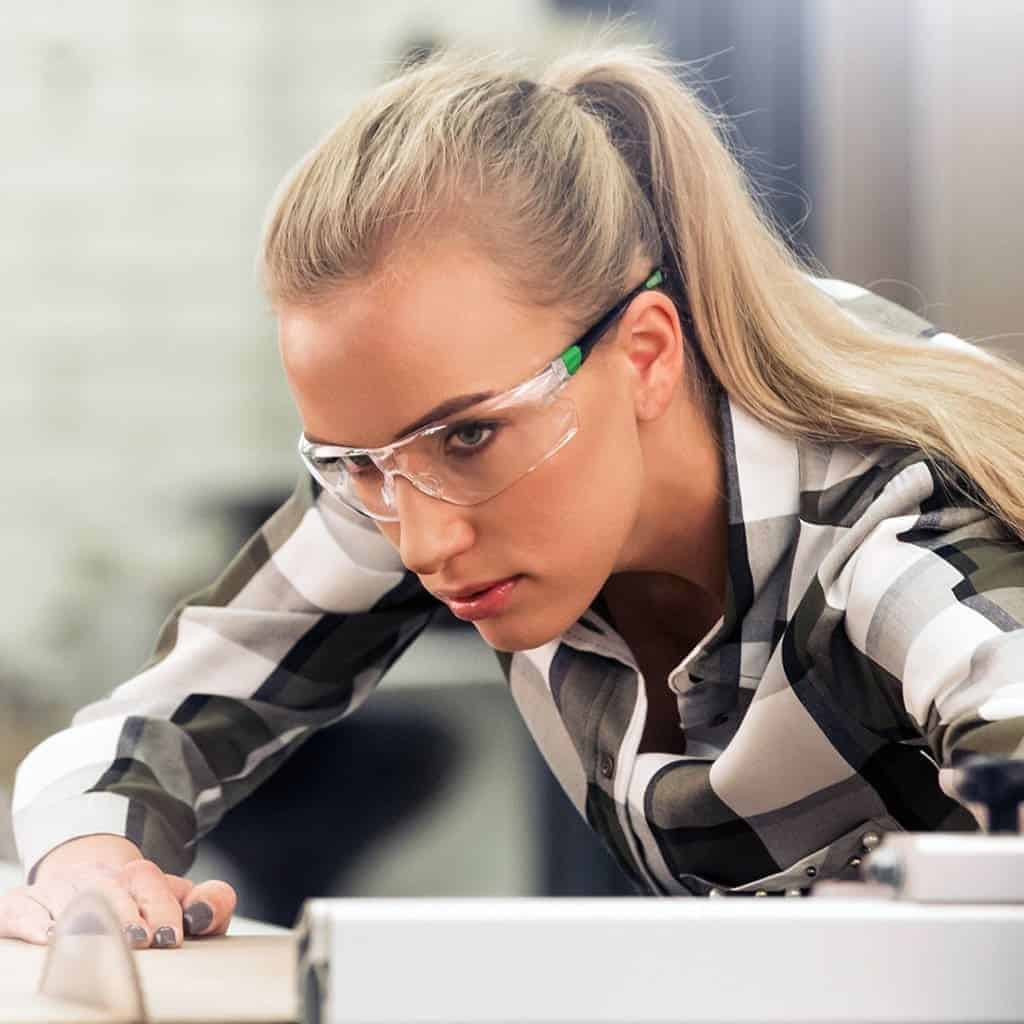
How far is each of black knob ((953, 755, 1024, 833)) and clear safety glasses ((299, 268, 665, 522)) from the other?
50 cm

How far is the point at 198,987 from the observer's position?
67 centimetres

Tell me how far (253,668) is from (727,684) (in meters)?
0.47

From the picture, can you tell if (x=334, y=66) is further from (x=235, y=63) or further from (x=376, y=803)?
(x=376, y=803)

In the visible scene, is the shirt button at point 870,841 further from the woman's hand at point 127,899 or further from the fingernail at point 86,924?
the fingernail at point 86,924

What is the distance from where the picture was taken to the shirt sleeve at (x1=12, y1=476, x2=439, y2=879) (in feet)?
4.42

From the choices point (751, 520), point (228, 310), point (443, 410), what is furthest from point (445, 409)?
point (228, 310)

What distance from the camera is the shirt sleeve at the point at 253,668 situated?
1.35 metres

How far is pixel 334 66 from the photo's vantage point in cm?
312

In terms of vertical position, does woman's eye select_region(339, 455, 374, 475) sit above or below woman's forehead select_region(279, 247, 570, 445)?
below

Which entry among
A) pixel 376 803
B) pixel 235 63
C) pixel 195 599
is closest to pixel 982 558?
pixel 195 599

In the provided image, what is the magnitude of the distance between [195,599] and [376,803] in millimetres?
1691

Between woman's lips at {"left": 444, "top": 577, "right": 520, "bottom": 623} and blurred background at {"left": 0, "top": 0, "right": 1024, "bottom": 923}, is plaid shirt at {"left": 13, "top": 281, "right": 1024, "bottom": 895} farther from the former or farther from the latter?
blurred background at {"left": 0, "top": 0, "right": 1024, "bottom": 923}

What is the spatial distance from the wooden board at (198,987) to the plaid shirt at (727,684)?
14.3 inches

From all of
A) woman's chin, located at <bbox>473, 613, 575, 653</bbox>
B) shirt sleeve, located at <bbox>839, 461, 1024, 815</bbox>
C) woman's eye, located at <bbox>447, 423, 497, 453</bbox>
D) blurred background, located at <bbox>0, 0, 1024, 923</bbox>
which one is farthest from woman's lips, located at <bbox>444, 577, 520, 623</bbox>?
blurred background, located at <bbox>0, 0, 1024, 923</bbox>
